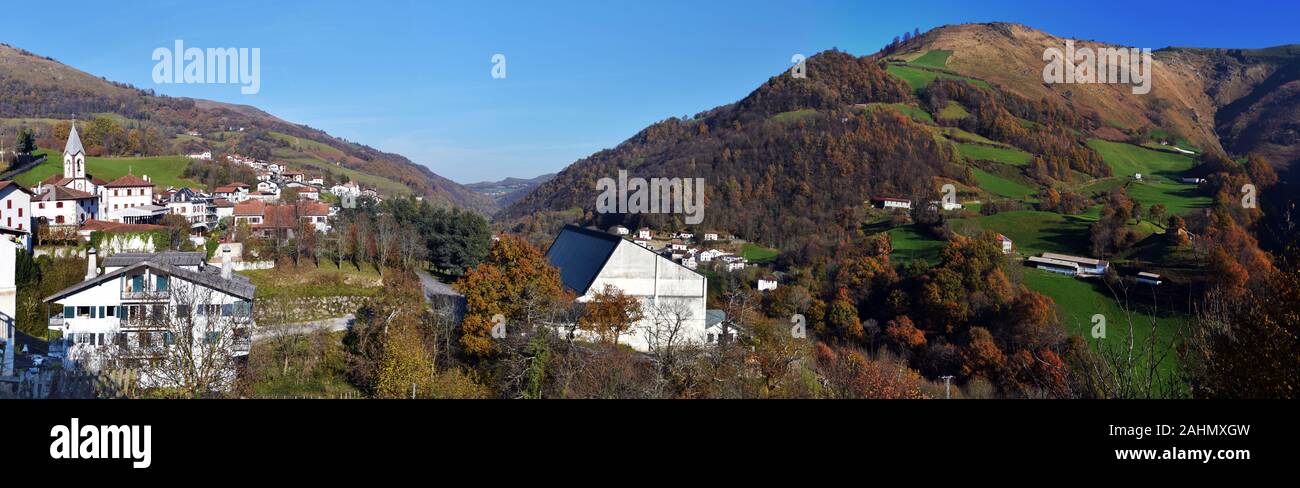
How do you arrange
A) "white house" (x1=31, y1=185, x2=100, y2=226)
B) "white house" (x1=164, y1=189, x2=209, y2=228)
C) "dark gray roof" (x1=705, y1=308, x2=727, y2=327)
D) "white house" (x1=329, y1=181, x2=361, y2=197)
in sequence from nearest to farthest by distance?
"dark gray roof" (x1=705, y1=308, x2=727, y2=327), "white house" (x1=31, y1=185, x2=100, y2=226), "white house" (x1=164, y1=189, x2=209, y2=228), "white house" (x1=329, y1=181, x2=361, y2=197)

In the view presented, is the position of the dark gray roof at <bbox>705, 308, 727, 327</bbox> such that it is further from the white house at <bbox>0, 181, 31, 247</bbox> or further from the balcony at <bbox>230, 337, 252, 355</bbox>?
the white house at <bbox>0, 181, 31, 247</bbox>

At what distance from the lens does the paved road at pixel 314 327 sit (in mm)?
23109

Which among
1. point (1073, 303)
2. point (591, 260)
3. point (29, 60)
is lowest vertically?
point (1073, 303)

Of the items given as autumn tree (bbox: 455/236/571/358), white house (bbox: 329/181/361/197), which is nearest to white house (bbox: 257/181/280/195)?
white house (bbox: 329/181/361/197)

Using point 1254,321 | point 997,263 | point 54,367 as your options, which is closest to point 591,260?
point 54,367

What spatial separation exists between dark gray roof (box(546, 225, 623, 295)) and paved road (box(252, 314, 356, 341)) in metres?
8.69

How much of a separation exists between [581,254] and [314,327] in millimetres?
12395

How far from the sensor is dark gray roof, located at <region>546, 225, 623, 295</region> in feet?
99.0
